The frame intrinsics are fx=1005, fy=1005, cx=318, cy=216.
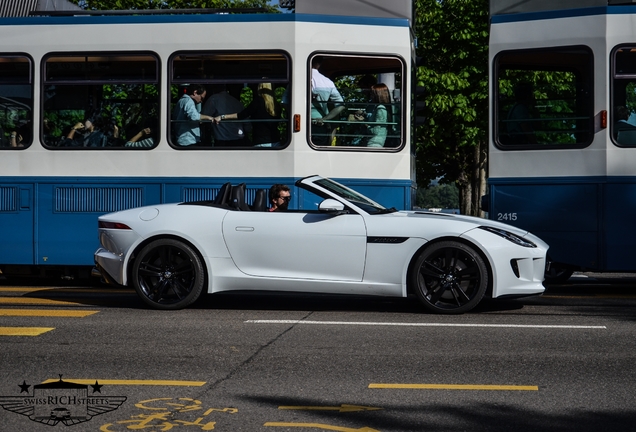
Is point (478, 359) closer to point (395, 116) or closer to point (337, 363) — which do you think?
point (337, 363)

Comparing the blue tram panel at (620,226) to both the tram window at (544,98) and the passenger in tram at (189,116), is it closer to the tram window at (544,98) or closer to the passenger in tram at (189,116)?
the tram window at (544,98)

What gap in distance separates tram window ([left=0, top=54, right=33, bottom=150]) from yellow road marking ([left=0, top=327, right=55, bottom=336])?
443 centimetres

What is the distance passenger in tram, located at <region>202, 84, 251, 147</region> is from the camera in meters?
11.9

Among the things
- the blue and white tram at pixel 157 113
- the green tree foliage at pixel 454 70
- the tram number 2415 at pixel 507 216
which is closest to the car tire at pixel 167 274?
the blue and white tram at pixel 157 113

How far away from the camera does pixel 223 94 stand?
39.0 feet

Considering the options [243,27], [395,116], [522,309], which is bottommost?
[522,309]

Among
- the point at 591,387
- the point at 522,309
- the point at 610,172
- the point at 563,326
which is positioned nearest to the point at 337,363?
the point at 591,387

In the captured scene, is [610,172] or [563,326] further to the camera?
[610,172]

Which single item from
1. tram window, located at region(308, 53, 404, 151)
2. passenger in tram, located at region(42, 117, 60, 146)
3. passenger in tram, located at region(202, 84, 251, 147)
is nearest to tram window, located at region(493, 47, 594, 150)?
tram window, located at region(308, 53, 404, 151)

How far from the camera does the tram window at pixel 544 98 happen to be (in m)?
11.4

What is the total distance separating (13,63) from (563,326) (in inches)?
299

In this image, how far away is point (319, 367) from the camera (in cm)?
671

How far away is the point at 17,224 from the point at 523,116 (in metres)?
6.20

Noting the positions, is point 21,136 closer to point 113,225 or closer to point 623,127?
point 113,225
